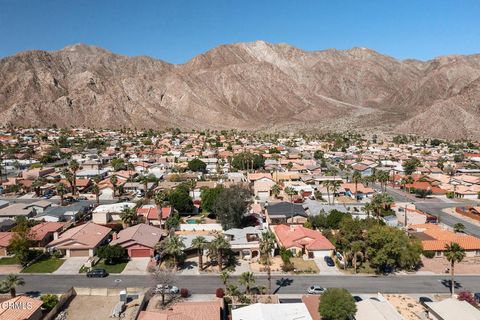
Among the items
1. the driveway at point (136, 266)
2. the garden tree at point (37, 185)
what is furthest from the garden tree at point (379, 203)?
the garden tree at point (37, 185)

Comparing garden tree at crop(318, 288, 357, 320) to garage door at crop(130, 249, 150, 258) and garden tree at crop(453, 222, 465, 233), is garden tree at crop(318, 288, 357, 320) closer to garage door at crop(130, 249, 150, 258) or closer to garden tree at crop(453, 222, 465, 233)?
garage door at crop(130, 249, 150, 258)

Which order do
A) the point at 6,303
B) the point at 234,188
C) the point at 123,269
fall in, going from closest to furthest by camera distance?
the point at 6,303 < the point at 123,269 < the point at 234,188

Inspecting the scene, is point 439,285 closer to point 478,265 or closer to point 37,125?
point 478,265

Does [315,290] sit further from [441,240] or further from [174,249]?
[441,240]

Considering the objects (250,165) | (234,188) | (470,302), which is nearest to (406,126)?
(250,165)

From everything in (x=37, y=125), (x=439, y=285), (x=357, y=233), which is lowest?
(x=439, y=285)

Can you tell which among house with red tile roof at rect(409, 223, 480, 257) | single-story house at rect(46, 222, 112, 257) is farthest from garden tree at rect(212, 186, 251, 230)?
house with red tile roof at rect(409, 223, 480, 257)
